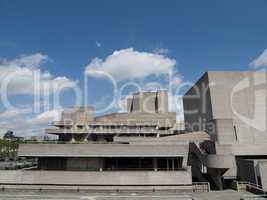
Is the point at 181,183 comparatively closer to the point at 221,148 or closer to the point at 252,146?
the point at 221,148

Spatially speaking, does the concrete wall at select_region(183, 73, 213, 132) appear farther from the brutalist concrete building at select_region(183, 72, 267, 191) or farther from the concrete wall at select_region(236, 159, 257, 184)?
the concrete wall at select_region(236, 159, 257, 184)

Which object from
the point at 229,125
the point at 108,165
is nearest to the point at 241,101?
the point at 229,125

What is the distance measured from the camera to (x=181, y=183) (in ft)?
79.7

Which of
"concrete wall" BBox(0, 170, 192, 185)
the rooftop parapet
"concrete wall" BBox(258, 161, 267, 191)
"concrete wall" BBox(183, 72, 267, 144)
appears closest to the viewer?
"concrete wall" BBox(258, 161, 267, 191)

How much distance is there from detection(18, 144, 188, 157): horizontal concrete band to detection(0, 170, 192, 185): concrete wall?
1.82m

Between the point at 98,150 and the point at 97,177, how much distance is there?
269 cm

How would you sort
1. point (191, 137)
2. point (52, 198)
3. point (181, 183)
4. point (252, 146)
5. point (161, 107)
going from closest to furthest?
point (52, 198), point (181, 183), point (252, 146), point (191, 137), point (161, 107)

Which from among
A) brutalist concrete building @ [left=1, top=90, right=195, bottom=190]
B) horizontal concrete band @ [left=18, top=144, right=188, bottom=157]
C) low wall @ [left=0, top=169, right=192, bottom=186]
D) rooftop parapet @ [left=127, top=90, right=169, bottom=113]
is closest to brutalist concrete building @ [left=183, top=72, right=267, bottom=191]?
brutalist concrete building @ [left=1, top=90, right=195, bottom=190]

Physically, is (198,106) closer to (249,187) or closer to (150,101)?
(150,101)

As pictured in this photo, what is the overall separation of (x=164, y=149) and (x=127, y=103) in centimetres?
5730

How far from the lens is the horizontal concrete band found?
2552 centimetres

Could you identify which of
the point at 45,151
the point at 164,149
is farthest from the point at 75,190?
the point at 164,149

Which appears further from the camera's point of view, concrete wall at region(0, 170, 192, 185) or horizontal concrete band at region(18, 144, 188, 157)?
horizontal concrete band at region(18, 144, 188, 157)

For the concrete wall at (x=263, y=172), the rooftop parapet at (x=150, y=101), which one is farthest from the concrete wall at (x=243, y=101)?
the rooftop parapet at (x=150, y=101)
